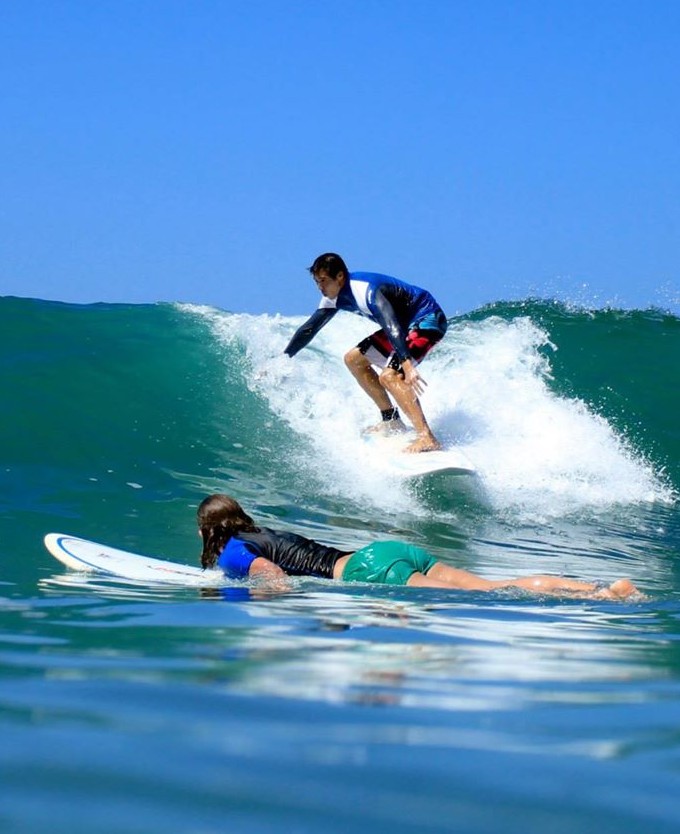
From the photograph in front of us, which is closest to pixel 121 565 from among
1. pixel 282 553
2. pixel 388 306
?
pixel 282 553

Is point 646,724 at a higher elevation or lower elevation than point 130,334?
lower

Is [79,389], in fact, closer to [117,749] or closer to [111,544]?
[111,544]

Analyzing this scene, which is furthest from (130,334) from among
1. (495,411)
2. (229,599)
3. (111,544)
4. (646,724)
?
(646,724)

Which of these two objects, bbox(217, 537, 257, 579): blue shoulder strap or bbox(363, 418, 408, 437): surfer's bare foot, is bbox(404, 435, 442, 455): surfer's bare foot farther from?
bbox(217, 537, 257, 579): blue shoulder strap

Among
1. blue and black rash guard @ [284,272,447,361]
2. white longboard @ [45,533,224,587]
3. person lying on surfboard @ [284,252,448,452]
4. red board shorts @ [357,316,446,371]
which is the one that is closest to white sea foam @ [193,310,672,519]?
person lying on surfboard @ [284,252,448,452]

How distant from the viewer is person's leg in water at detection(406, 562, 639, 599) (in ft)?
15.8

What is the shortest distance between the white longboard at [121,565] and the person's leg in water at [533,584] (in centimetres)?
94

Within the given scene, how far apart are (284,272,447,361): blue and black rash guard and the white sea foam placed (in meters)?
1.07

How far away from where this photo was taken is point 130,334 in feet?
44.5

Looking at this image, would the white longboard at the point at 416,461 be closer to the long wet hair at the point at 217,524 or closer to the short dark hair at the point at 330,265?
the short dark hair at the point at 330,265

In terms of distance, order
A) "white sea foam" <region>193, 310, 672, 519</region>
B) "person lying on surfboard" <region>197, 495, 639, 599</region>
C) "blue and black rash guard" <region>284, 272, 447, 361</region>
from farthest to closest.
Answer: "white sea foam" <region>193, 310, 672, 519</region> → "blue and black rash guard" <region>284, 272, 447, 361</region> → "person lying on surfboard" <region>197, 495, 639, 599</region>

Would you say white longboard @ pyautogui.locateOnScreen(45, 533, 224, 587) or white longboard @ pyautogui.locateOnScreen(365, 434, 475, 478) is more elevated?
white longboard @ pyautogui.locateOnScreen(365, 434, 475, 478)

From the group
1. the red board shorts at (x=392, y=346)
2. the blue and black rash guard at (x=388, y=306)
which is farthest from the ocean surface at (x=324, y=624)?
the blue and black rash guard at (x=388, y=306)

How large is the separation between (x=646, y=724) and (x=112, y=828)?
3.95 feet
